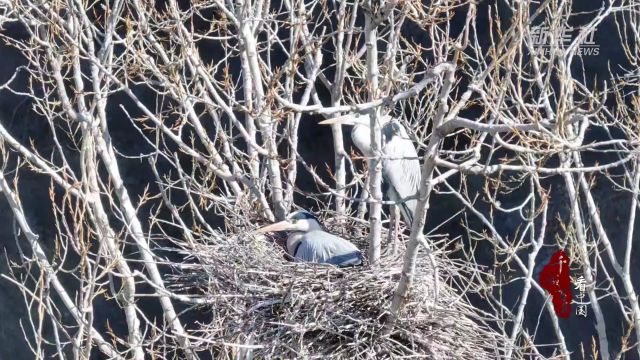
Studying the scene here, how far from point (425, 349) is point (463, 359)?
0.17 metres

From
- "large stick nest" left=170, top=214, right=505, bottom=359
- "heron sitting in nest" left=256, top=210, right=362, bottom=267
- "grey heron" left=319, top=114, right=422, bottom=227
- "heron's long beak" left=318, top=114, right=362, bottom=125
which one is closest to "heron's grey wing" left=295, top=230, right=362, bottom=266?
"heron sitting in nest" left=256, top=210, right=362, bottom=267

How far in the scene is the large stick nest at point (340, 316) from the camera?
14.4ft

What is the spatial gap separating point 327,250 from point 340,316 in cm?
52

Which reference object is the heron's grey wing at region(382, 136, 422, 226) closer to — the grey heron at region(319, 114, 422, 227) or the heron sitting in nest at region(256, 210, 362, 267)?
the grey heron at region(319, 114, 422, 227)

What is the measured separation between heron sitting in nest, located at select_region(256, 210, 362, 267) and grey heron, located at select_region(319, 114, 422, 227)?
41 cm

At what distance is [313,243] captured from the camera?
16.2 feet

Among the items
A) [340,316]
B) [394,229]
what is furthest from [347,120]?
[340,316]

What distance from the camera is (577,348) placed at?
8.56 meters

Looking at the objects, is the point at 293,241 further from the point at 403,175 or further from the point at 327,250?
the point at 403,175

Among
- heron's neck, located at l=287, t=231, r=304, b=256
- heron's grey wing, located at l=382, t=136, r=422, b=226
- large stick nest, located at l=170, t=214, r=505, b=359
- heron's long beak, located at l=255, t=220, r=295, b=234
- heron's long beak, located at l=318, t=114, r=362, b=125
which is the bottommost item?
large stick nest, located at l=170, t=214, r=505, b=359

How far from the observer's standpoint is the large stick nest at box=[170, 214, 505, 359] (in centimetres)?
438

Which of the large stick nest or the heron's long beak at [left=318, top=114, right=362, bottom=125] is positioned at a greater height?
the heron's long beak at [left=318, top=114, right=362, bottom=125]

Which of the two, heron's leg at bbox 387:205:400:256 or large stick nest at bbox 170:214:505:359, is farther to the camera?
heron's leg at bbox 387:205:400:256

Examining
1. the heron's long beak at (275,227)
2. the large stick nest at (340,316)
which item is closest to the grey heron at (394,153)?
the heron's long beak at (275,227)
